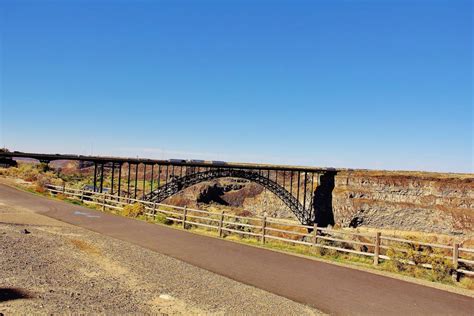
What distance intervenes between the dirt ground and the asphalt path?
2.35 ft

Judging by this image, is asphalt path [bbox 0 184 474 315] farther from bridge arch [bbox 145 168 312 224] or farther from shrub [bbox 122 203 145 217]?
bridge arch [bbox 145 168 312 224]

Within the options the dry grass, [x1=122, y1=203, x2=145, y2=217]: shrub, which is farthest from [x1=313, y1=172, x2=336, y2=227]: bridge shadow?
the dry grass

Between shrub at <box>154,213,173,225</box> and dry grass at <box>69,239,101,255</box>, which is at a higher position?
dry grass at <box>69,239,101,255</box>

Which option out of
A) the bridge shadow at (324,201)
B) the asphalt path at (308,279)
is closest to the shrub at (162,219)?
the asphalt path at (308,279)

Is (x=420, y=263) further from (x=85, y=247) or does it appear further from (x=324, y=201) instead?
(x=324, y=201)

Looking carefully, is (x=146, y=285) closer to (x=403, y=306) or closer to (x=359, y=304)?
(x=359, y=304)

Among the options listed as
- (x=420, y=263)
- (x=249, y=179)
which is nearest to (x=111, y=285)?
(x=420, y=263)

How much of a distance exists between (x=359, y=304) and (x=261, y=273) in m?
3.51

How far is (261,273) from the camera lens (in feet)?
38.1

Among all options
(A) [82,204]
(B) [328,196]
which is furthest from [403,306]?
(B) [328,196]

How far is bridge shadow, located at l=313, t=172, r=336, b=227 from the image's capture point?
79.2m

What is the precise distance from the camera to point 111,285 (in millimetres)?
9352

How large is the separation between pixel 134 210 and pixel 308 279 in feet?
56.8

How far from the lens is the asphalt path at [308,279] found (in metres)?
8.93
